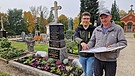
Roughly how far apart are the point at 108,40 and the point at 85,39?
0.89 meters

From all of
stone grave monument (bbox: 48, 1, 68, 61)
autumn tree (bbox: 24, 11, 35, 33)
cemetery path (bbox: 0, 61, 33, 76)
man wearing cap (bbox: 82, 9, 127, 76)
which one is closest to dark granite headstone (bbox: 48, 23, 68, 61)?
stone grave monument (bbox: 48, 1, 68, 61)

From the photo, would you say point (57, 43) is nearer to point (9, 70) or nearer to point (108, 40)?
point (9, 70)

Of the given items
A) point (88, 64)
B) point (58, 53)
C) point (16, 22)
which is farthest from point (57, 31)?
point (16, 22)

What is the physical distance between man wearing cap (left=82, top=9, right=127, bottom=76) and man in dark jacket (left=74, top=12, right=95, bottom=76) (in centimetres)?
49

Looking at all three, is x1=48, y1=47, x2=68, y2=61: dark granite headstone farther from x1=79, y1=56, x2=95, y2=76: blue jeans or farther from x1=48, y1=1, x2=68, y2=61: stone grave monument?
x1=79, y1=56, x2=95, y2=76: blue jeans

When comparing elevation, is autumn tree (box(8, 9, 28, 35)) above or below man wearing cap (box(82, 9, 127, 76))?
above

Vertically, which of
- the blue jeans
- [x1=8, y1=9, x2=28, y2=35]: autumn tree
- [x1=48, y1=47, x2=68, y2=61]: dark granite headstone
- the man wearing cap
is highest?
[x1=8, y1=9, x2=28, y2=35]: autumn tree

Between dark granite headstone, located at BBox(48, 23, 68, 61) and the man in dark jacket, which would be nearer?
the man in dark jacket

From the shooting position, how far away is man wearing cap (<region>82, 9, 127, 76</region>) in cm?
188

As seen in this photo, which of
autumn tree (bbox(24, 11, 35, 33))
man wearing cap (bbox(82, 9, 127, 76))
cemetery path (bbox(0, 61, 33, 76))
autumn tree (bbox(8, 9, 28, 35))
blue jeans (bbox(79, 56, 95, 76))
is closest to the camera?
man wearing cap (bbox(82, 9, 127, 76))

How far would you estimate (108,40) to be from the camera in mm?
1938

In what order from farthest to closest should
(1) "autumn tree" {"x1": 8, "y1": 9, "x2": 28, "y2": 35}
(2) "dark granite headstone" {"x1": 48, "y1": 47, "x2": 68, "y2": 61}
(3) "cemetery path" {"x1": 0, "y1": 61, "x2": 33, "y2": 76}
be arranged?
(1) "autumn tree" {"x1": 8, "y1": 9, "x2": 28, "y2": 35} < (2) "dark granite headstone" {"x1": 48, "y1": 47, "x2": 68, "y2": 61} < (3) "cemetery path" {"x1": 0, "y1": 61, "x2": 33, "y2": 76}

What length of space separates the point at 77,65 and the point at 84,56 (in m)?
1.84

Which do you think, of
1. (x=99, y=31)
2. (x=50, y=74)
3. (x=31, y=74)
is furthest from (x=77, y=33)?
(x=31, y=74)
